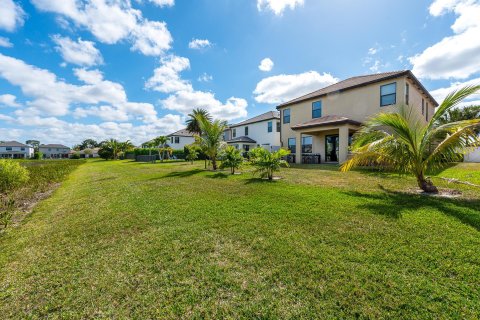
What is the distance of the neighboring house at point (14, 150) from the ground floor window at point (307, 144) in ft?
321

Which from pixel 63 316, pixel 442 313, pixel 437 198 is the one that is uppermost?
pixel 437 198

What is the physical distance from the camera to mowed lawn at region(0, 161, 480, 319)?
228 centimetres

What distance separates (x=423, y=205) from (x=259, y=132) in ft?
90.5

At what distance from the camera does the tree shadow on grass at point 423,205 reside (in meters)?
4.38

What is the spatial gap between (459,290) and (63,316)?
445 cm

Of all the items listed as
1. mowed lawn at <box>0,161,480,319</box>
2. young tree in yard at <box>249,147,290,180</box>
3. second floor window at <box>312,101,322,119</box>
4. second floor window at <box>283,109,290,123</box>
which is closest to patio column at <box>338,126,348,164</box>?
second floor window at <box>312,101,322,119</box>

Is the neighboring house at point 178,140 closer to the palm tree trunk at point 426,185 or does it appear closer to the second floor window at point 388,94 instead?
the second floor window at point 388,94

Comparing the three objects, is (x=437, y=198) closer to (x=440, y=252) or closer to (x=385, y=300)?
(x=440, y=252)

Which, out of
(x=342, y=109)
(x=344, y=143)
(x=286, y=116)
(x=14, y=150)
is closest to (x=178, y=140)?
(x=286, y=116)

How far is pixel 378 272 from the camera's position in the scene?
2725 millimetres

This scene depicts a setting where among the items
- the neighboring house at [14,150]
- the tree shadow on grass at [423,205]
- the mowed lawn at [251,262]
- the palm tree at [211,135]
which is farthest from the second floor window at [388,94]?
the neighboring house at [14,150]

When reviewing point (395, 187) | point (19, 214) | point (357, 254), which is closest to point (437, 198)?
point (395, 187)

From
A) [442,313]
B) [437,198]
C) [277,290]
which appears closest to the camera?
[442,313]

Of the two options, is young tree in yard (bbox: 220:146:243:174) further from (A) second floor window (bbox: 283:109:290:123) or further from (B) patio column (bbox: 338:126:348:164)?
(A) second floor window (bbox: 283:109:290:123)
